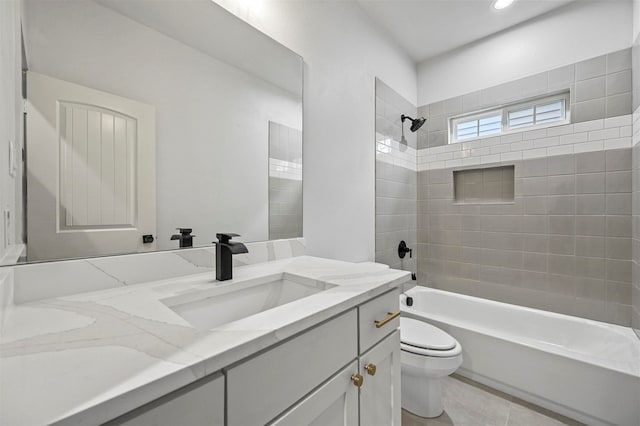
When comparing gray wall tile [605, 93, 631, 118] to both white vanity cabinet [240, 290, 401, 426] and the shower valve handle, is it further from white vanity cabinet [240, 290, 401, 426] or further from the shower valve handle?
white vanity cabinet [240, 290, 401, 426]

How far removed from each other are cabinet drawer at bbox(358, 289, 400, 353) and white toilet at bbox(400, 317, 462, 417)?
0.66 meters

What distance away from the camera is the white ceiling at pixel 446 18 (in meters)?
→ 2.03

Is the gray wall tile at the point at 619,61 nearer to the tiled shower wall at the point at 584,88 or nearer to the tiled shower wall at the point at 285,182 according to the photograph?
the tiled shower wall at the point at 584,88

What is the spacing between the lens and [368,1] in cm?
199

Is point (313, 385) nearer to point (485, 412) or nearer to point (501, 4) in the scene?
point (485, 412)

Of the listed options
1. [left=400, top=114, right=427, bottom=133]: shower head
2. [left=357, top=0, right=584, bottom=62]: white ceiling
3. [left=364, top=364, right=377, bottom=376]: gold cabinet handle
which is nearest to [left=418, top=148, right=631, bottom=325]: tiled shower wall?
[left=400, top=114, right=427, bottom=133]: shower head

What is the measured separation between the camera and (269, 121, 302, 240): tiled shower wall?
139 cm

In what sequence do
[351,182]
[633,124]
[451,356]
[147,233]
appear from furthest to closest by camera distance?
[351,182] < [633,124] < [451,356] < [147,233]

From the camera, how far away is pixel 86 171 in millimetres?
836

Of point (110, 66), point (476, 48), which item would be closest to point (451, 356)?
point (110, 66)

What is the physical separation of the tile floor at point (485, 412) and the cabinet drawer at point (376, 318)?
994mm

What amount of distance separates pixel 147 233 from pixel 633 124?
114 inches

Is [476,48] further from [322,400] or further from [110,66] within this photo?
[322,400]

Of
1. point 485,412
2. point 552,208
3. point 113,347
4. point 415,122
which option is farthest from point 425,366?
point 415,122
